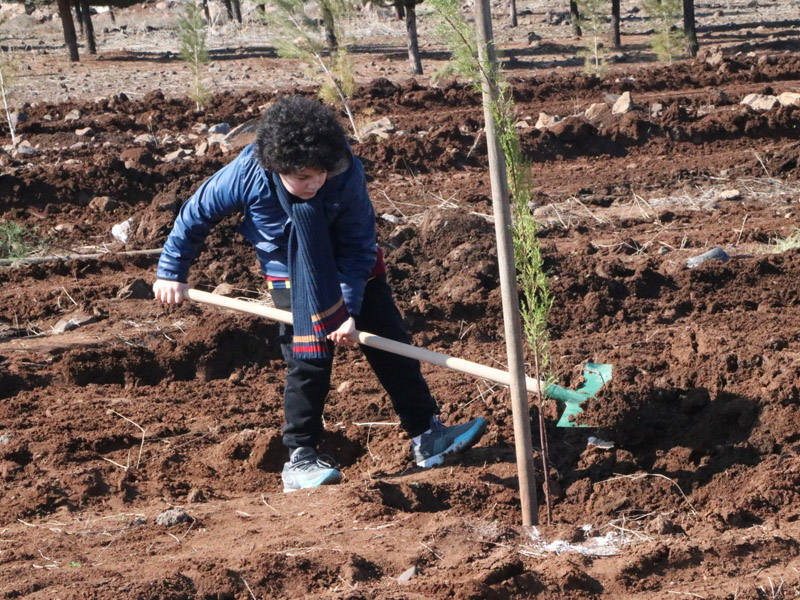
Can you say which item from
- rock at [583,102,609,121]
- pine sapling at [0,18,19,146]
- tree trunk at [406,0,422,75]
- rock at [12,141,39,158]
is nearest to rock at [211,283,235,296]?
rock at [12,141,39,158]

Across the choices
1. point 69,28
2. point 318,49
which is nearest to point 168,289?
point 318,49

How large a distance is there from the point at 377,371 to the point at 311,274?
28.4 inches

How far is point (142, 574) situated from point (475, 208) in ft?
20.4

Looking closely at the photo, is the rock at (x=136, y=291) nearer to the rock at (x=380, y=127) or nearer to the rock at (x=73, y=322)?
the rock at (x=73, y=322)

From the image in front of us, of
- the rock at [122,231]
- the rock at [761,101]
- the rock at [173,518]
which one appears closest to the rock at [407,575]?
the rock at [173,518]

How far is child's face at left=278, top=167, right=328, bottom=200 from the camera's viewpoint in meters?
3.88

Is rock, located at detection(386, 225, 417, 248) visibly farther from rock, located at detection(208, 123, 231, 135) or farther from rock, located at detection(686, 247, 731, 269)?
rock, located at detection(208, 123, 231, 135)

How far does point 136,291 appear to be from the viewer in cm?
719

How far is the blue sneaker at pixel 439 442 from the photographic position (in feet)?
15.3

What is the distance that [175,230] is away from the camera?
435 cm

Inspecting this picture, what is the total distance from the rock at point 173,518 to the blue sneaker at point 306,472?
1.85 ft

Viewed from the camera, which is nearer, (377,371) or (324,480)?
(324,480)

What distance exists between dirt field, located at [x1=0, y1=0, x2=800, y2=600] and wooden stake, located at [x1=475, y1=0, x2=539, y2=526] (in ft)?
0.65

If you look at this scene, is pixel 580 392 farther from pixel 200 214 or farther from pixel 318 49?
pixel 318 49
